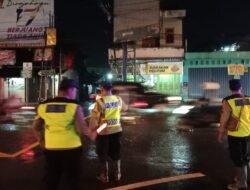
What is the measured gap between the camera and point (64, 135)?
6293mm

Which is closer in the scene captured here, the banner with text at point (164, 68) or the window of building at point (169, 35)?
the banner with text at point (164, 68)

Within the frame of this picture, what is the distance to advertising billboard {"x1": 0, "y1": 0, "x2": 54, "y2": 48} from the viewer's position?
38.1 m

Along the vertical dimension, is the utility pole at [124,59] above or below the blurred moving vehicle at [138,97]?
above

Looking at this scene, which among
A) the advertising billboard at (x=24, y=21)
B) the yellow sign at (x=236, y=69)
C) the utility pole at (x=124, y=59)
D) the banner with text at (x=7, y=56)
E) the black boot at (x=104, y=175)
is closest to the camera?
the black boot at (x=104, y=175)

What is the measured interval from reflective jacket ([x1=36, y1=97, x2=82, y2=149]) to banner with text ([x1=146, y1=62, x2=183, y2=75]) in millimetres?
30864

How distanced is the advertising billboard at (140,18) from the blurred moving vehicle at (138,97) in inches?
564

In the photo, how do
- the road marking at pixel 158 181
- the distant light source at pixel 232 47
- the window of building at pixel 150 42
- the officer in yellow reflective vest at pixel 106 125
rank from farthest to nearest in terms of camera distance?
1. the distant light source at pixel 232 47
2. the window of building at pixel 150 42
3. the officer in yellow reflective vest at pixel 106 125
4. the road marking at pixel 158 181

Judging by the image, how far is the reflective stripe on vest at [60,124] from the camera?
6254mm

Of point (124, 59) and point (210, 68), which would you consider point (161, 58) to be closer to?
point (210, 68)

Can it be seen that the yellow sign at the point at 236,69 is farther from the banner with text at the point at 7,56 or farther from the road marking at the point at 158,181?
the road marking at the point at 158,181

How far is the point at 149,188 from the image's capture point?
8289 millimetres

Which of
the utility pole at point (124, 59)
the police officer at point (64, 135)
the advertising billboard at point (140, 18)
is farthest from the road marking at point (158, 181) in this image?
the advertising billboard at point (140, 18)

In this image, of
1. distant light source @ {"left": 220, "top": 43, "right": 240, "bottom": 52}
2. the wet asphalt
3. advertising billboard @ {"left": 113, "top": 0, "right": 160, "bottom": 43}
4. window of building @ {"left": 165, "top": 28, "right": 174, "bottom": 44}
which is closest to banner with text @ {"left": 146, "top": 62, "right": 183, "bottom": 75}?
window of building @ {"left": 165, "top": 28, "right": 174, "bottom": 44}

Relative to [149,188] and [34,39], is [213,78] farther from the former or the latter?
[149,188]
